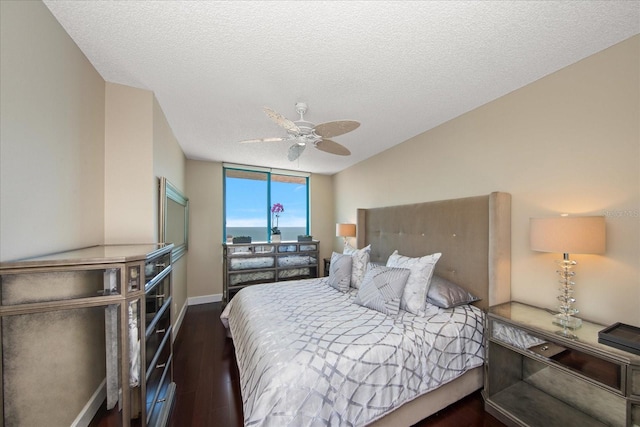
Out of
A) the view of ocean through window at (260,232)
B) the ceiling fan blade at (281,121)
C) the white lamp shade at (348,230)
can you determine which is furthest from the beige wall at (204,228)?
the ceiling fan blade at (281,121)

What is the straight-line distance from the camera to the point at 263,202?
16.0ft

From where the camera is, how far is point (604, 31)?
4.64ft

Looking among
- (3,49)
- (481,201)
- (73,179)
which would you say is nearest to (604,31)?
(481,201)

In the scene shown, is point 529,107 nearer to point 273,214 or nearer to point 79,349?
point 79,349

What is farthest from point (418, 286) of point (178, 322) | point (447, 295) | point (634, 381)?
point (178, 322)

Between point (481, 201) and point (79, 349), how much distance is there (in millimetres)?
3289

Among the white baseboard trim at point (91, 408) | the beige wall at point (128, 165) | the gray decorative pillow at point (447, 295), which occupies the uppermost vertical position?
the beige wall at point (128, 165)

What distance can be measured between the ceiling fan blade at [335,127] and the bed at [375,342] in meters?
1.43

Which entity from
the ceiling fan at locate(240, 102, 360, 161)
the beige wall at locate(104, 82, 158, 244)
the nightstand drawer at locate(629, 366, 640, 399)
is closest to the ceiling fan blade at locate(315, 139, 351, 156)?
the ceiling fan at locate(240, 102, 360, 161)

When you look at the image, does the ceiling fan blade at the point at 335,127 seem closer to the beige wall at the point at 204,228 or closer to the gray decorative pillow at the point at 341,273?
the gray decorative pillow at the point at 341,273

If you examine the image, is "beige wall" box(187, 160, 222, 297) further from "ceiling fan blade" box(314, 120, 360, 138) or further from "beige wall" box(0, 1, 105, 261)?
"ceiling fan blade" box(314, 120, 360, 138)

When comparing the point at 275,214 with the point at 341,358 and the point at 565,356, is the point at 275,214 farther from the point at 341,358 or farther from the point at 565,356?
the point at 565,356

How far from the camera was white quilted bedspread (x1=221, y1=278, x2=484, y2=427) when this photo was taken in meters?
1.26

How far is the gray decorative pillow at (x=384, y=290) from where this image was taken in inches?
79.9
